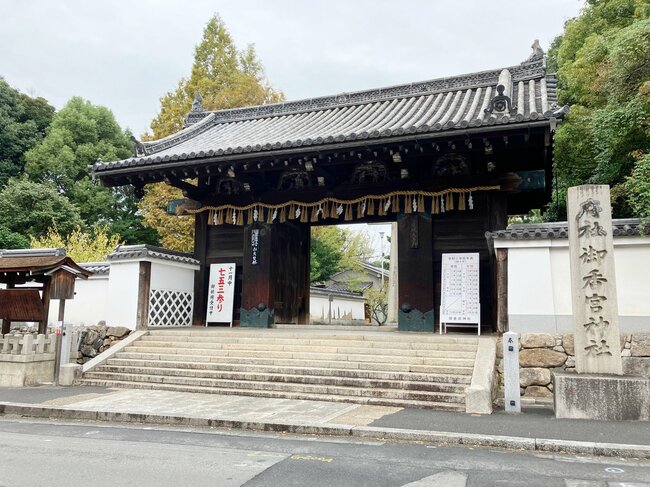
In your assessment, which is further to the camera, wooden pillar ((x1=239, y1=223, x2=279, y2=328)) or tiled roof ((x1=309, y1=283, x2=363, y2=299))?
tiled roof ((x1=309, y1=283, x2=363, y2=299))

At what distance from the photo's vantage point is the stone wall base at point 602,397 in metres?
A: 6.72

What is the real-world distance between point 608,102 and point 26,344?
15313 millimetres

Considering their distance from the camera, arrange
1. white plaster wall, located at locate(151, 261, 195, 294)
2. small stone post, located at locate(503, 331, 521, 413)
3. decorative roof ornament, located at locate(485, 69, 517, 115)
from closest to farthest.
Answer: small stone post, located at locate(503, 331, 521, 413) → decorative roof ornament, located at locate(485, 69, 517, 115) → white plaster wall, located at locate(151, 261, 195, 294)

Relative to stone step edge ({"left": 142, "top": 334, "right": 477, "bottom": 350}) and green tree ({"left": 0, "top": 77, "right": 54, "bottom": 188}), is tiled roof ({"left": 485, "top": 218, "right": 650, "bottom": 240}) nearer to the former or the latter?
stone step edge ({"left": 142, "top": 334, "right": 477, "bottom": 350})

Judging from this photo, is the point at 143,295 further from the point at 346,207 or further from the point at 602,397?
the point at 602,397

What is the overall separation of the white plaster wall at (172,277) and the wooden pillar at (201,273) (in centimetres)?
22

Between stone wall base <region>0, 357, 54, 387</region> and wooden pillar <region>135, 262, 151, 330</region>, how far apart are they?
241cm

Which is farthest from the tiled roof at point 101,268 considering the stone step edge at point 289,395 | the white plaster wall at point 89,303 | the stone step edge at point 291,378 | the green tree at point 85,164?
the green tree at point 85,164

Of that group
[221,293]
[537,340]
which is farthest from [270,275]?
[537,340]

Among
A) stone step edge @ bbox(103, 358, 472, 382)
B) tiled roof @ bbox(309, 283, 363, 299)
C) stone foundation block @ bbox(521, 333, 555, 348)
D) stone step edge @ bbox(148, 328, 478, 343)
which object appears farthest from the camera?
tiled roof @ bbox(309, 283, 363, 299)

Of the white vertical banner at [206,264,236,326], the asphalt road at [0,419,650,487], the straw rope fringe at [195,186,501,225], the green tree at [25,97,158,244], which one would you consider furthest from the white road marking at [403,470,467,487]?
the green tree at [25,97,158,244]

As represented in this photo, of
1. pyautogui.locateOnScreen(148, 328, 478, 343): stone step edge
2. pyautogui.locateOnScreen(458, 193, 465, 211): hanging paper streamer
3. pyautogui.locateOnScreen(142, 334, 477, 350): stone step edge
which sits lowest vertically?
pyautogui.locateOnScreen(142, 334, 477, 350): stone step edge

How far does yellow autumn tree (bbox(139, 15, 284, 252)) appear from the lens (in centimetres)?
2222

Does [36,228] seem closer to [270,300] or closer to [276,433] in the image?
[270,300]
